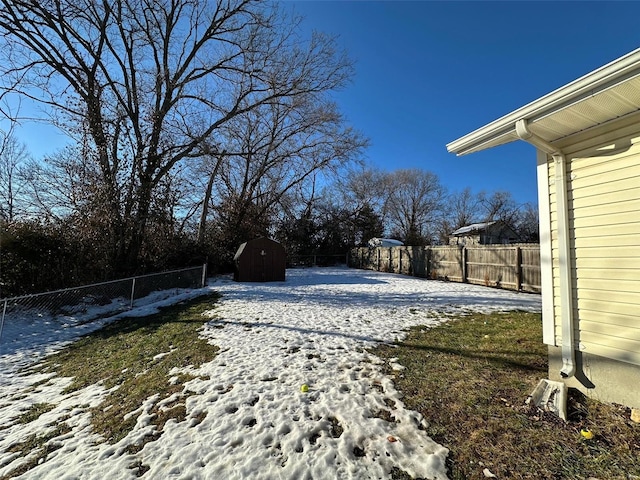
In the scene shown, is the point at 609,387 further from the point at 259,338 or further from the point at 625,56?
the point at 259,338

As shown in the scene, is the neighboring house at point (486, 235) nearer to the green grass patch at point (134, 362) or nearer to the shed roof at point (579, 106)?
the shed roof at point (579, 106)

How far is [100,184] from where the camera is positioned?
34.3 ft

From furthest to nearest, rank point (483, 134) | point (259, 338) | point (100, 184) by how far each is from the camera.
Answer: point (100, 184)
point (259, 338)
point (483, 134)

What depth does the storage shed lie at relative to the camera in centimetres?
1386

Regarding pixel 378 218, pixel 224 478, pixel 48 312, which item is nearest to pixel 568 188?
pixel 224 478

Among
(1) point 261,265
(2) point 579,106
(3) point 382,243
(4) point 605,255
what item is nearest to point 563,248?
(4) point 605,255

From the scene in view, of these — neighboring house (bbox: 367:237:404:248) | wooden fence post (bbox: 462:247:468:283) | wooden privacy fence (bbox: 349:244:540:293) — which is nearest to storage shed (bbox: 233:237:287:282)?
wooden privacy fence (bbox: 349:244:540:293)

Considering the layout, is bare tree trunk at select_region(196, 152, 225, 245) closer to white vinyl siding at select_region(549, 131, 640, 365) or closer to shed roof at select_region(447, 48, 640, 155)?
shed roof at select_region(447, 48, 640, 155)

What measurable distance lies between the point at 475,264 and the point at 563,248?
10.0 m

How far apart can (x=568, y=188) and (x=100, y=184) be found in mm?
12889

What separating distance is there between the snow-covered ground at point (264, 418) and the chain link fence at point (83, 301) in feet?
3.56

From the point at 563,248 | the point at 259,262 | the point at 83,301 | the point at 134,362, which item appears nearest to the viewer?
the point at 563,248

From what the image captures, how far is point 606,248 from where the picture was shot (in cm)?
288

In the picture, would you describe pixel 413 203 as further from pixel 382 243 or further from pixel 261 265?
pixel 261 265
